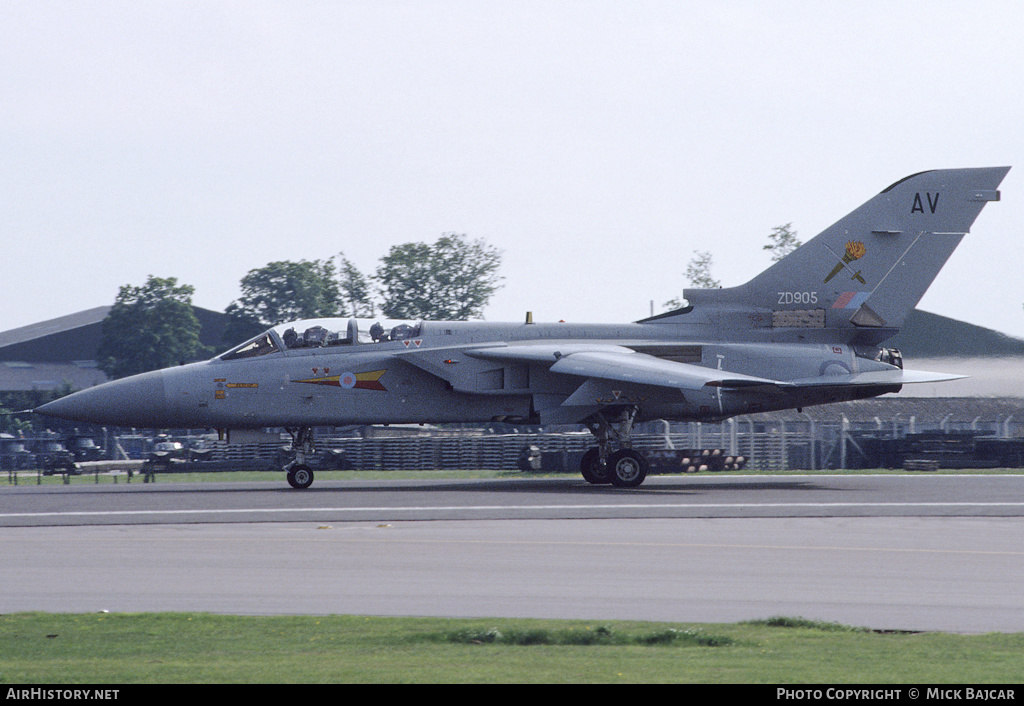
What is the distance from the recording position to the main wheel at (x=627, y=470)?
23.7 meters

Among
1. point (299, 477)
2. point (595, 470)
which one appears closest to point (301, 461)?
point (299, 477)

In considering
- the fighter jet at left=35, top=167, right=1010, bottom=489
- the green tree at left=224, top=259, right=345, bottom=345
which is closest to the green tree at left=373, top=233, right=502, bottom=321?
the green tree at left=224, top=259, right=345, bottom=345

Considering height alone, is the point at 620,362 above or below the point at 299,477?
above

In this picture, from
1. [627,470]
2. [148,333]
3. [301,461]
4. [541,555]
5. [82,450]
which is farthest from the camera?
[148,333]

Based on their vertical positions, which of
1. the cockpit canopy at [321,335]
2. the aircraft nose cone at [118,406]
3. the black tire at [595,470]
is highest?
the cockpit canopy at [321,335]

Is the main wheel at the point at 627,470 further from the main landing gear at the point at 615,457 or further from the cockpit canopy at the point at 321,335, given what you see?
the cockpit canopy at the point at 321,335

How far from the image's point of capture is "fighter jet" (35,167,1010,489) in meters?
23.9

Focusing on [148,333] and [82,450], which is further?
[148,333]

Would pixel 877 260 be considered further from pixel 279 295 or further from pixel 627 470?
pixel 279 295

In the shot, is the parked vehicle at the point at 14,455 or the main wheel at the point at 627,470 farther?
the parked vehicle at the point at 14,455

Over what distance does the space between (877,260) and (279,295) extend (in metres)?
69.5

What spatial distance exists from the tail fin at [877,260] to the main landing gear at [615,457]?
157 inches

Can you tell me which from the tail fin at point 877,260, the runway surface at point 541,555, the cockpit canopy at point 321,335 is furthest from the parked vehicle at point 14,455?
the tail fin at point 877,260

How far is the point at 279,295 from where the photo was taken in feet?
296
